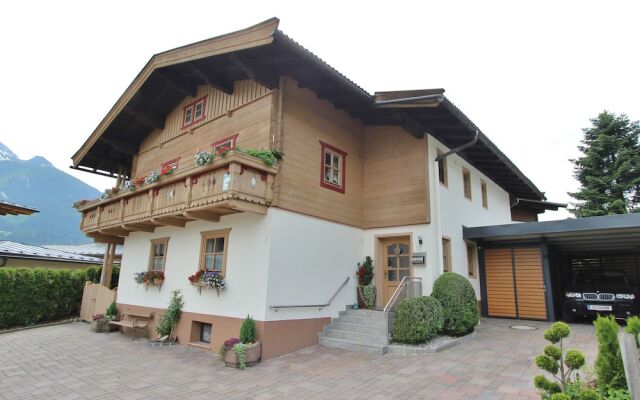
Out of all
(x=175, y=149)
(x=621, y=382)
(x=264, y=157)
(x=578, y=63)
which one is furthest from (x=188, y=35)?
(x=621, y=382)

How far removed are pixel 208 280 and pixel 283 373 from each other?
3.25 metres

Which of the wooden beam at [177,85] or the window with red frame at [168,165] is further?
the window with red frame at [168,165]

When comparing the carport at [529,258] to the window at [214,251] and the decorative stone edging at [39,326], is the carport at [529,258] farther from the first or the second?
the decorative stone edging at [39,326]

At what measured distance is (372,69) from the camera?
1521 centimetres

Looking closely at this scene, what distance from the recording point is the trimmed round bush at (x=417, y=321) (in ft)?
26.3

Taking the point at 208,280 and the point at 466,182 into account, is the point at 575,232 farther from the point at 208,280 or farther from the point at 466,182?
the point at 208,280

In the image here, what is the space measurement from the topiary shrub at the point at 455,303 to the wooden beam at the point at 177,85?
390 inches

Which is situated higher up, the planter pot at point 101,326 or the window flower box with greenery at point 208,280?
the window flower box with greenery at point 208,280

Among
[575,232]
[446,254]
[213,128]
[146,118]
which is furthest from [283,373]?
[146,118]

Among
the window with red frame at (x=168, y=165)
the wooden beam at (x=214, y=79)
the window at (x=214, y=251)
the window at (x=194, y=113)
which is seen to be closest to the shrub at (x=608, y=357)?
the window at (x=214, y=251)

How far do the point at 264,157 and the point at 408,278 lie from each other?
491cm

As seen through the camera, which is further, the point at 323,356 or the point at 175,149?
the point at 175,149

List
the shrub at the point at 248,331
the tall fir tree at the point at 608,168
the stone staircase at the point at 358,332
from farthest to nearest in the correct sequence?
the tall fir tree at the point at 608,168 → the stone staircase at the point at 358,332 → the shrub at the point at 248,331

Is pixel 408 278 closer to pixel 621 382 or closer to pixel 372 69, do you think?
pixel 621 382
